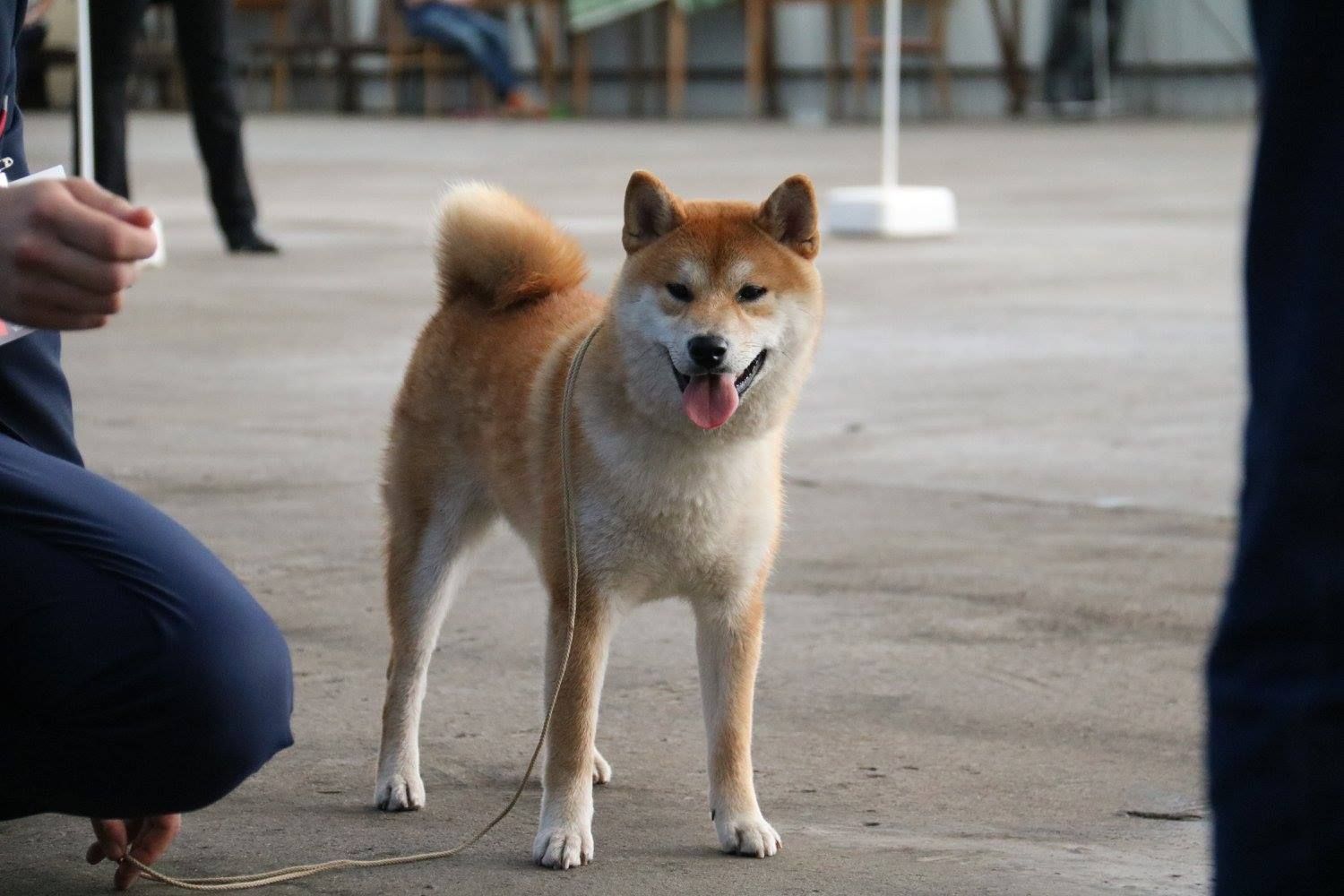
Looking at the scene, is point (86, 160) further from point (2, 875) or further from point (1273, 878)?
point (1273, 878)

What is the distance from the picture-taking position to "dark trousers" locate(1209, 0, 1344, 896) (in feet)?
3.76

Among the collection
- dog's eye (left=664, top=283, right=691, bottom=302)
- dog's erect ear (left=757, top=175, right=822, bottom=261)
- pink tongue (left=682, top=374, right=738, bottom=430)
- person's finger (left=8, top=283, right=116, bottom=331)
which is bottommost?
pink tongue (left=682, top=374, right=738, bottom=430)

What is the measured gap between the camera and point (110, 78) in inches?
353

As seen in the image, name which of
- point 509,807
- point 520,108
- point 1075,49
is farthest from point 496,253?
point 520,108

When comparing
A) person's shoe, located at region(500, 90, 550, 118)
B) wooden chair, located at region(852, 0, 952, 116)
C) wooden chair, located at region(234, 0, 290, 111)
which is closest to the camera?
wooden chair, located at region(852, 0, 952, 116)

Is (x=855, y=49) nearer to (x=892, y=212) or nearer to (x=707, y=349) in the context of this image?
(x=892, y=212)

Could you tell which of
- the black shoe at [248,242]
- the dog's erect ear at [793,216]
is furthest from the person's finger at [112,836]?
the black shoe at [248,242]

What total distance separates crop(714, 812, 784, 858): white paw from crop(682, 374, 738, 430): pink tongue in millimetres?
579

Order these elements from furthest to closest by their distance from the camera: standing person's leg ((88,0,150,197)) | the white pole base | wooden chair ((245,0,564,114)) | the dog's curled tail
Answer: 1. wooden chair ((245,0,564,114))
2. the white pole base
3. standing person's leg ((88,0,150,197))
4. the dog's curled tail

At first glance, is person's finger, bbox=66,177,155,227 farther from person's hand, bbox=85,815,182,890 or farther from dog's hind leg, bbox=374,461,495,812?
dog's hind leg, bbox=374,461,495,812

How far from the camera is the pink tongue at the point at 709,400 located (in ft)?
9.81

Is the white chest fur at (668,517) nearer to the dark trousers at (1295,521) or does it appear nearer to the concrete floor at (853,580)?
the concrete floor at (853,580)

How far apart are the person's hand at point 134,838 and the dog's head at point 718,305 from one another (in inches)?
36.5

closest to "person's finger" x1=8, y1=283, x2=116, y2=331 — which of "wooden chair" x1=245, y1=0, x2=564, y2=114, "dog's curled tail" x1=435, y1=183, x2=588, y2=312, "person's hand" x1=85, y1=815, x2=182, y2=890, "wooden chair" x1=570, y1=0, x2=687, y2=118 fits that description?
"person's hand" x1=85, y1=815, x2=182, y2=890
